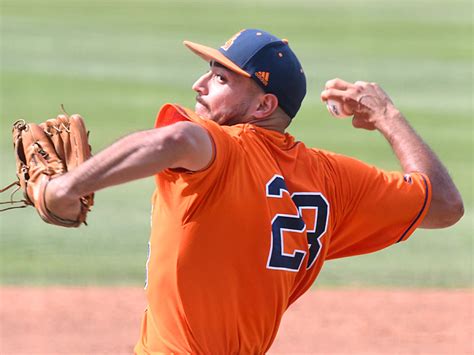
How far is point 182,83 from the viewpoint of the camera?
45.8 feet

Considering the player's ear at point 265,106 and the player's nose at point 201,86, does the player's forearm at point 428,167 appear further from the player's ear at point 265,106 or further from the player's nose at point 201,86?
the player's nose at point 201,86

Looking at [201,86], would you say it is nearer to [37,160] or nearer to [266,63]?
[266,63]

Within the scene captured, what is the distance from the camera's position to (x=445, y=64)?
15.8 m

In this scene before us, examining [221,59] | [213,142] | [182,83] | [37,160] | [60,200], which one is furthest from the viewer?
[182,83]

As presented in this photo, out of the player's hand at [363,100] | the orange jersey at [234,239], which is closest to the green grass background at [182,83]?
the player's hand at [363,100]

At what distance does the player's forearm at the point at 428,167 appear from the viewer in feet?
12.4

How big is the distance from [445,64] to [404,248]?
7483 mm

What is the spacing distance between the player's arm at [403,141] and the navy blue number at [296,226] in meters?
0.55

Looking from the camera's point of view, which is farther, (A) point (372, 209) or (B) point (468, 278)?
(B) point (468, 278)

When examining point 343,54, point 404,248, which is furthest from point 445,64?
point 404,248

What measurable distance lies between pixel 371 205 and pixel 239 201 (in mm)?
732

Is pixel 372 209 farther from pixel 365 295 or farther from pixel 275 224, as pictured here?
pixel 365 295

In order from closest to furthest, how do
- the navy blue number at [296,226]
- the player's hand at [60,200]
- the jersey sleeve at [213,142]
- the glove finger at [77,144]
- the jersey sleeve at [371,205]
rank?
the player's hand at [60,200] < the jersey sleeve at [213,142] < the glove finger at [77,144] < the navy blue number at [296,226] < the jersey sleeve at [371,205]

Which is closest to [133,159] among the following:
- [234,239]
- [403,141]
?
[234,239]
